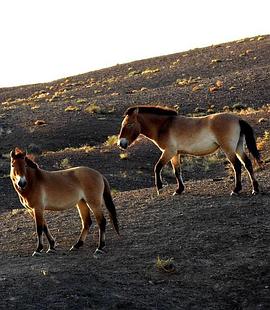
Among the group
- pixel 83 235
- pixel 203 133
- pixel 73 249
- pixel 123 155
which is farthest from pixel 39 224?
pixel 123 155

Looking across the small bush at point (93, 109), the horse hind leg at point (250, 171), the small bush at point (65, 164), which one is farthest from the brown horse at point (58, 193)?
the small bush at point (93, 109)

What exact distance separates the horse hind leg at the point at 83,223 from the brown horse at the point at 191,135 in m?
3.63

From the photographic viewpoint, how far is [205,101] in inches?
1999

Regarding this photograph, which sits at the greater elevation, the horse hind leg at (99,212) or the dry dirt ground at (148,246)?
the horse hind leg at (99,212)

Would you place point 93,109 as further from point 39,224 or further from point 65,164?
point 39,224

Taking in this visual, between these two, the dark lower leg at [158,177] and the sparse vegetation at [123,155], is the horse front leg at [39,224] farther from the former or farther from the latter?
the sparse vegetation at [123,155]

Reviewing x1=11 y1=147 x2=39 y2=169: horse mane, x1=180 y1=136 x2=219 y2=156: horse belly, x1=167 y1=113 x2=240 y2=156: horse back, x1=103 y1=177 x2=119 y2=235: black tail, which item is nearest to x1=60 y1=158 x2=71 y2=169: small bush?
x1=167 y1=113 x2=240 y2=156: horse back

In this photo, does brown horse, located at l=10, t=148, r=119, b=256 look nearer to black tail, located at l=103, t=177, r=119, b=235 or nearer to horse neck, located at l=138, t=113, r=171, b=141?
black tail, located at l=103, t=177, r=119, b=235

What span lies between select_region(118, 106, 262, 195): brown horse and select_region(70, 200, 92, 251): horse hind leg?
363cm

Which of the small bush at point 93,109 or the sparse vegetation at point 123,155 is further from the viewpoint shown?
the small bush at point 93,109

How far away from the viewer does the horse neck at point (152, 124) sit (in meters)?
19.0

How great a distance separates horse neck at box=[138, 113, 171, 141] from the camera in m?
19.0

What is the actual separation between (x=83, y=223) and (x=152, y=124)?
4582 mm

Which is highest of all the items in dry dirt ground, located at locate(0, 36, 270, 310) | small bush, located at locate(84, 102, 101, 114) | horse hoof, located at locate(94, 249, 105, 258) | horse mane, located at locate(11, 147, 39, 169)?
horse mane, located at locate(11, 147, 39, 169)
